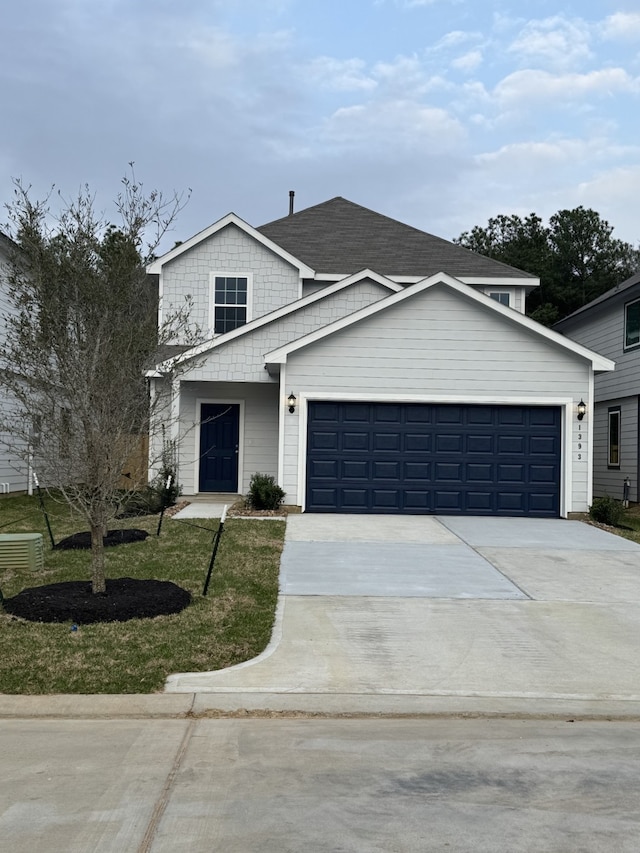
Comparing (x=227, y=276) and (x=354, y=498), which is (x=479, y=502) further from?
(x=227, y=276)

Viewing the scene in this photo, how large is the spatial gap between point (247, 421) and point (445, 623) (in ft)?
37.8

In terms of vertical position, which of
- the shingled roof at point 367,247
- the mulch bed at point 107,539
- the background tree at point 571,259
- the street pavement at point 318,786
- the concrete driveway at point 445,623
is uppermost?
the background tree at point 571,259

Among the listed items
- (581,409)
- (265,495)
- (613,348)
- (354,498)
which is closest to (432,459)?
(354,498)

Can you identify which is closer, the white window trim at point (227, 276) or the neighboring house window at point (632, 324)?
the white window trim at point (227, 276)

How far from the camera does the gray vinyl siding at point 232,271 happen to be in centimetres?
1933

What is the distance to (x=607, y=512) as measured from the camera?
14922mm

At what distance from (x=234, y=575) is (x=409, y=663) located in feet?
11.6

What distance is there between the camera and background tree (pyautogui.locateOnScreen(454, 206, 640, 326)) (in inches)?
1665

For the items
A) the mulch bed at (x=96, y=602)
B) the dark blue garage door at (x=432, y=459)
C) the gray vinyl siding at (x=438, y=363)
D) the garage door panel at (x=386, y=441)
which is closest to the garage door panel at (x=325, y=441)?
the dark blue garage door at (x=432, y=459)

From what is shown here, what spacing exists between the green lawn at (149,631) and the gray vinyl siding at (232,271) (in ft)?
29.7

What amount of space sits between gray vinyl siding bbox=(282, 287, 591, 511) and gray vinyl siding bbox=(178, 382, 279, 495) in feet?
10.7

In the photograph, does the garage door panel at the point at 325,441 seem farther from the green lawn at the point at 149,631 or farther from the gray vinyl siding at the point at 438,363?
the green lawn at the point at 149,631

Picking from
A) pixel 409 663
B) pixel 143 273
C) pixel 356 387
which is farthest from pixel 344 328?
pixel 409 663

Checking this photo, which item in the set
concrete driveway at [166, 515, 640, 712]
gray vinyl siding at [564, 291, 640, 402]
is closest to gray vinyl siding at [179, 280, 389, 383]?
concrete driveway at [166, 515, 640, 712]
